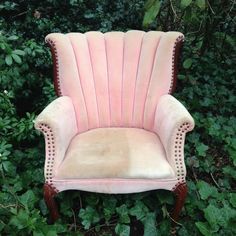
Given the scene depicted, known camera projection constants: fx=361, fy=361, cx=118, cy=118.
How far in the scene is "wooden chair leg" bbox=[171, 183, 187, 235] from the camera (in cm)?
181

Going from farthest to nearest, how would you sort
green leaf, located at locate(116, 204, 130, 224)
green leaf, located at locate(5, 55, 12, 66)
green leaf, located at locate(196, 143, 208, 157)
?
green leaf, located at locate(196, 143, 208, 157)
green leaf, located at locate(5, 55, 12, 66)
green leaf, located at locate(116, 204, 130, 224)

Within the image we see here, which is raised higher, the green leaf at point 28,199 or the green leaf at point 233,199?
the green leaf at point 28,199

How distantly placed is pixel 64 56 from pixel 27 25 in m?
1.10

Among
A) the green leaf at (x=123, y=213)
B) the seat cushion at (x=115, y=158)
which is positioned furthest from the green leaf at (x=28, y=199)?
the green leaf at (x=123, y=213)

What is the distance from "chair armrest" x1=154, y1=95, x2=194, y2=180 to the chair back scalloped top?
23 centimetres

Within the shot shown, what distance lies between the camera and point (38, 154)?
7.57ft

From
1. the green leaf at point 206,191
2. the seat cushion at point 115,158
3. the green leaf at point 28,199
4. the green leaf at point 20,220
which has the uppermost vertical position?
the seat cushion at point 115,158

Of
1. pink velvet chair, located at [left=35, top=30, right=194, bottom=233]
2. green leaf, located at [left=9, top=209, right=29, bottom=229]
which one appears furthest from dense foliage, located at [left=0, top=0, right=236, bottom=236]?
pink velvet chair, located at [left=35, top=30, right=194, bottom=233]

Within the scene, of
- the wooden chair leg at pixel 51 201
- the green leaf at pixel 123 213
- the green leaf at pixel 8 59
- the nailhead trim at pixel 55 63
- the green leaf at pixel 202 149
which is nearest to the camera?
the wooden chair leg at pixel 51 201

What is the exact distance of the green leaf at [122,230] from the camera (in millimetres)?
1850

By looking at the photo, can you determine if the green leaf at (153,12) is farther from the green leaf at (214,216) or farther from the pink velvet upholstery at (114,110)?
the green leaf at (214,216)

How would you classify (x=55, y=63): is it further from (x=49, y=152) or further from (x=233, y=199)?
(x=233, y=199)

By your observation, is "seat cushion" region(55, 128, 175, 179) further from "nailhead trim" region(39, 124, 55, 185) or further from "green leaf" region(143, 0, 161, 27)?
"green leaf" region(143, 0, 161, 27)

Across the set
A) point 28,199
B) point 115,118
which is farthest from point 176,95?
point 28,199
